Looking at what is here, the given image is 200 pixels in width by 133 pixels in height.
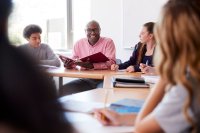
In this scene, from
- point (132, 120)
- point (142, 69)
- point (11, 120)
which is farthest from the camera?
point (142, 69)

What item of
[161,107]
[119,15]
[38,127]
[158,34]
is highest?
[119,15]

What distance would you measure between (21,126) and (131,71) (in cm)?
265

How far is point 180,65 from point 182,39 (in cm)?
8

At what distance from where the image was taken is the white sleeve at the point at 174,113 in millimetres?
850

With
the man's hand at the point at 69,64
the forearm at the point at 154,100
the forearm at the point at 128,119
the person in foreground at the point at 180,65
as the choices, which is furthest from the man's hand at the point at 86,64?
the person in foreground at the point at 180,65

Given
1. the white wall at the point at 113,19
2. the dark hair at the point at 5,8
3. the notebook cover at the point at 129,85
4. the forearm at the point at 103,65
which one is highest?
the white wall at the point at 113,19

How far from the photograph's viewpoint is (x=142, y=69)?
8.99 ft

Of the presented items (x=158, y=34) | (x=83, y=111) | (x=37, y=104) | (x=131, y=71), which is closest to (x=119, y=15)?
(x=131, y=71)

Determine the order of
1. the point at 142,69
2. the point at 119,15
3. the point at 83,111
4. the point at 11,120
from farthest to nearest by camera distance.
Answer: the point at 119,15 < the point at 142,69 < the point at 83,111 < the point at 11,120

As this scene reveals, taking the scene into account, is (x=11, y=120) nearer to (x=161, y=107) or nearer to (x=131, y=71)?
(x=161, y=107)

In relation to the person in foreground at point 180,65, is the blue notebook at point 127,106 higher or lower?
lower

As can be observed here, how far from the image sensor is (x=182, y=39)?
824 millimetres

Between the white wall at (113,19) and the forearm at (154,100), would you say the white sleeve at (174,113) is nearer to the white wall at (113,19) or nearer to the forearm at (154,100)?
the forearm at (154,100)

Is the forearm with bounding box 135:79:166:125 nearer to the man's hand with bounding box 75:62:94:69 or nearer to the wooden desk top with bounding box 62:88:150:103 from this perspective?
the wooden desk top with bounding box 62:88:150:103
